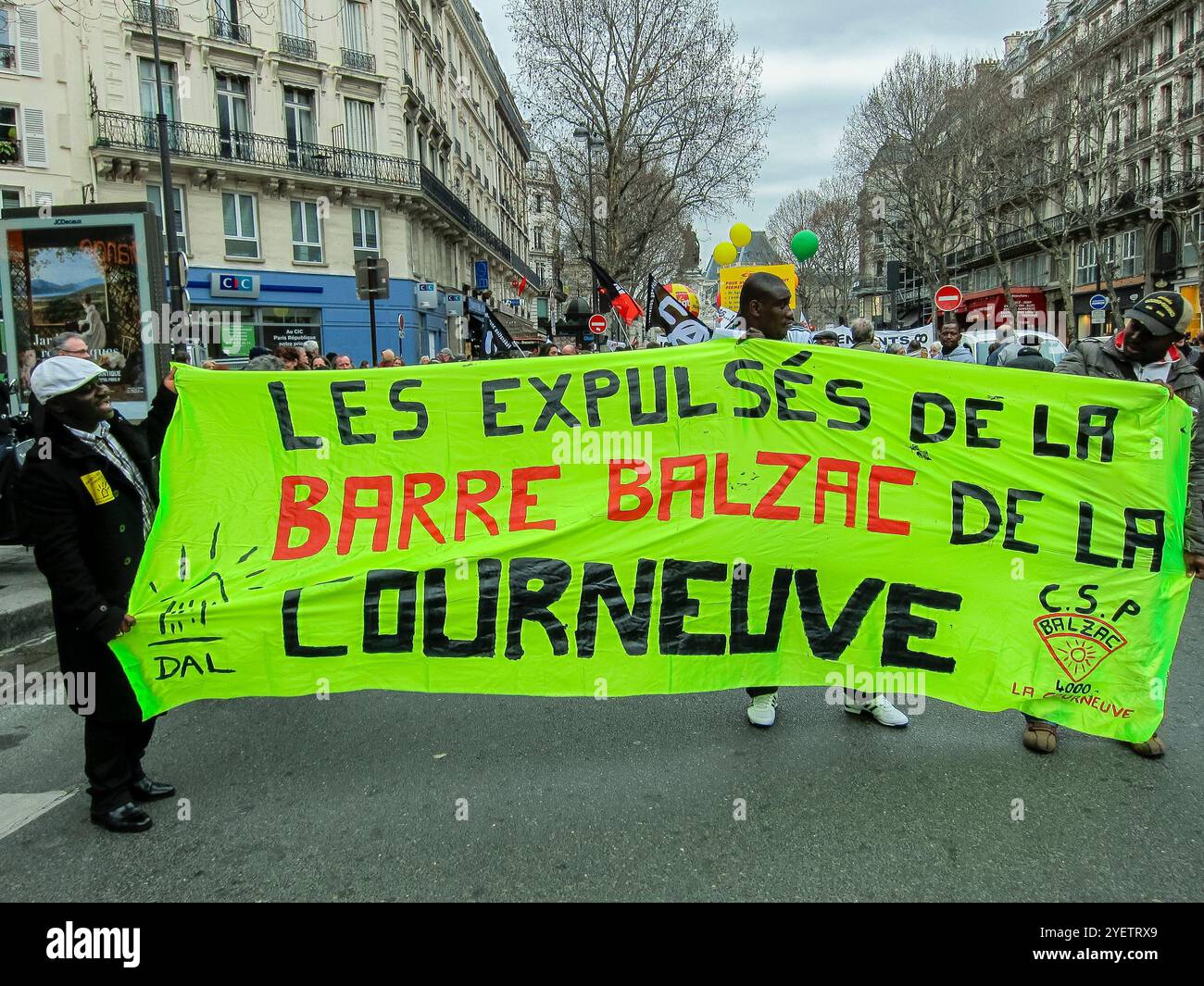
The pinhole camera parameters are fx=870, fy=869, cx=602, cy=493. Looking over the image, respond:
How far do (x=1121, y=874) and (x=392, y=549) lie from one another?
292 centimetres

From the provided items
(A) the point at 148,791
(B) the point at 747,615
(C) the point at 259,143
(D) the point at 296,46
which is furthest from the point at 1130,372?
(D) the point at 296,46

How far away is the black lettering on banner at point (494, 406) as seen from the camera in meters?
3.86

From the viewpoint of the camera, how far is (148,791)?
139 inches

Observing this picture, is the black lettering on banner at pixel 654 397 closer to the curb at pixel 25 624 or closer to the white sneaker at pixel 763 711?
the white sneaker at pixel 763 711

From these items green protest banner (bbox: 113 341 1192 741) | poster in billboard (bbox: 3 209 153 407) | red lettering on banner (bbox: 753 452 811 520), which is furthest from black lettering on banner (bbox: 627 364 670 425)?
poster in billboard (bbox: 3 209 153 407)

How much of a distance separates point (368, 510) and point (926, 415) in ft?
8.12

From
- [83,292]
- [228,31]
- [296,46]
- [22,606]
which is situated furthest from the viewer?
[296,46]

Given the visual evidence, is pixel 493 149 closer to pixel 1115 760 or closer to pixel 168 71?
→ pixel 168 71

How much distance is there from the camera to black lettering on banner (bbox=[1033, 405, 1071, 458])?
3.78 m

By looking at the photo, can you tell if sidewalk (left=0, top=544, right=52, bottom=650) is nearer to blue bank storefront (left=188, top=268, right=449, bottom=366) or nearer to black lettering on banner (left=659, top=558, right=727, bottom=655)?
black lettering on banner (left=659, top=558, right=727, bottom=655)

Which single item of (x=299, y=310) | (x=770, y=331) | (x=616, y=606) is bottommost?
(x=616, y=606)

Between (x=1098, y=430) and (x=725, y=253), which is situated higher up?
(x=725, y=253)

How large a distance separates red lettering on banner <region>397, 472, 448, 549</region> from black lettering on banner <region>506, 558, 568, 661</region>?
37cm

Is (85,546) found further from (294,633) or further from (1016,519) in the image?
(1016,519)
